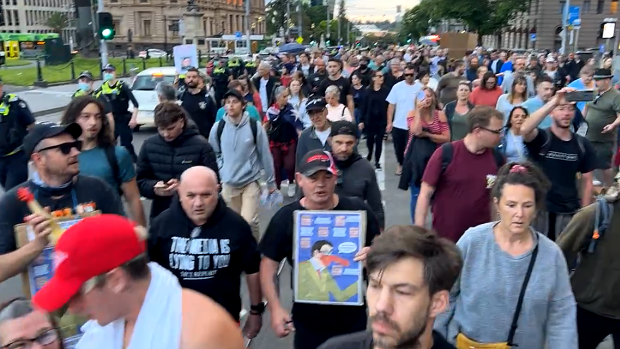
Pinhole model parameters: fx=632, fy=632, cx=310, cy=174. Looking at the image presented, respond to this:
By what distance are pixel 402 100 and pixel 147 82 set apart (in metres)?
10.2

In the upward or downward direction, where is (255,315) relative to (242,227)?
downward

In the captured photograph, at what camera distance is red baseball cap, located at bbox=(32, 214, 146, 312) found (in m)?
2.02

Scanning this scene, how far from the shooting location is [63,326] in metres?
2.70

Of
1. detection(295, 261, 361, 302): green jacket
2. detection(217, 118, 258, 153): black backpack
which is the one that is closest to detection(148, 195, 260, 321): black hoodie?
detection(295, 261, 361, 302): green jacket

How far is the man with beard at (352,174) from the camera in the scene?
443cm

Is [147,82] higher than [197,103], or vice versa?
[197,103]

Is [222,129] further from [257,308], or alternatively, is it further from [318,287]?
[318,287]

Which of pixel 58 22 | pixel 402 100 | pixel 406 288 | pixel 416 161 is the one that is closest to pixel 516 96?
pixel 416 161

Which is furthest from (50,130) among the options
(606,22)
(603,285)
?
(606,22)

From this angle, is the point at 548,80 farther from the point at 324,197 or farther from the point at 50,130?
the point at 50,130

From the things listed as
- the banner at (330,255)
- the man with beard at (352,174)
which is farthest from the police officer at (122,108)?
the banner at (330,255)

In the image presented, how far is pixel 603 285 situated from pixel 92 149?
11.5ft

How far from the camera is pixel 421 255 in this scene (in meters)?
1.93

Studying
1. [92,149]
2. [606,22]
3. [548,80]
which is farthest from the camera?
[606,22]
